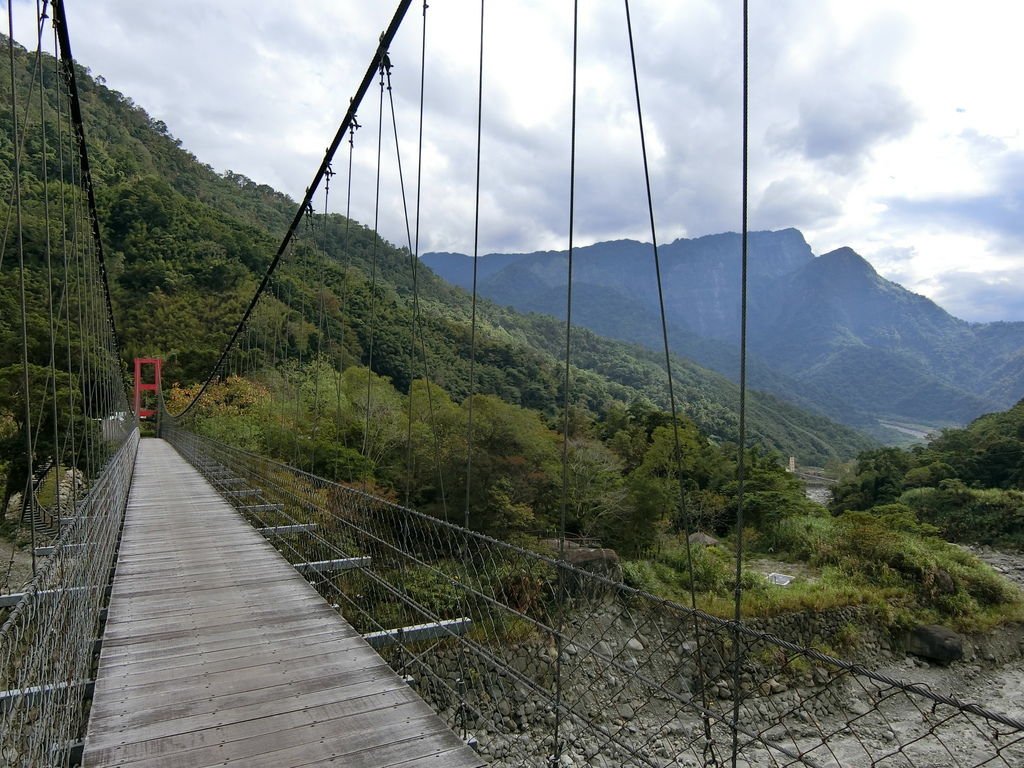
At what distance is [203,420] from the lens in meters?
14.8

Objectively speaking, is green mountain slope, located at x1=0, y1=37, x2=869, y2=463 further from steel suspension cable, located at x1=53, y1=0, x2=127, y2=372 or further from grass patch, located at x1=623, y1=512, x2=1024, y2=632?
grass patch, located at x1=623, y1=512, x2=1024, y2=632

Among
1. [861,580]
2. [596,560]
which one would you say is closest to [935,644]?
[861,580]

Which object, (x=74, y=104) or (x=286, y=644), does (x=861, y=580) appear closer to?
(x=286, y=644)

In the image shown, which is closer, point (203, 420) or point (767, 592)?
point (767, 592)

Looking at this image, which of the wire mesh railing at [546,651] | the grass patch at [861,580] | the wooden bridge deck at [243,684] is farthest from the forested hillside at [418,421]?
the wooden bridge deck at [243,684]

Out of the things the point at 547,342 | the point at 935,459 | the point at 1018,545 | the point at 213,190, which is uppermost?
the point at 213,190

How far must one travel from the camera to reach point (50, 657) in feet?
5.39

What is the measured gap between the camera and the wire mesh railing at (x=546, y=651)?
4.27ft

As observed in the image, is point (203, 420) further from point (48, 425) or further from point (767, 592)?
point (767, 592)

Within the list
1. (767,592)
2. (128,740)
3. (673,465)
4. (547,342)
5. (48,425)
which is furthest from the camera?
(547,342)

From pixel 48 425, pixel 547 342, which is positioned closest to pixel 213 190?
pixel 547 342

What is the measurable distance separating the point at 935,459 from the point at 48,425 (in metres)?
24.6

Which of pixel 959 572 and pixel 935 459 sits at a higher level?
pixel 935 459

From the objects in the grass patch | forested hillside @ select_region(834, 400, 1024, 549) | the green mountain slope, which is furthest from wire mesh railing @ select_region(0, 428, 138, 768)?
forested hillside @ select_region(834, 400, 1024, 549)
